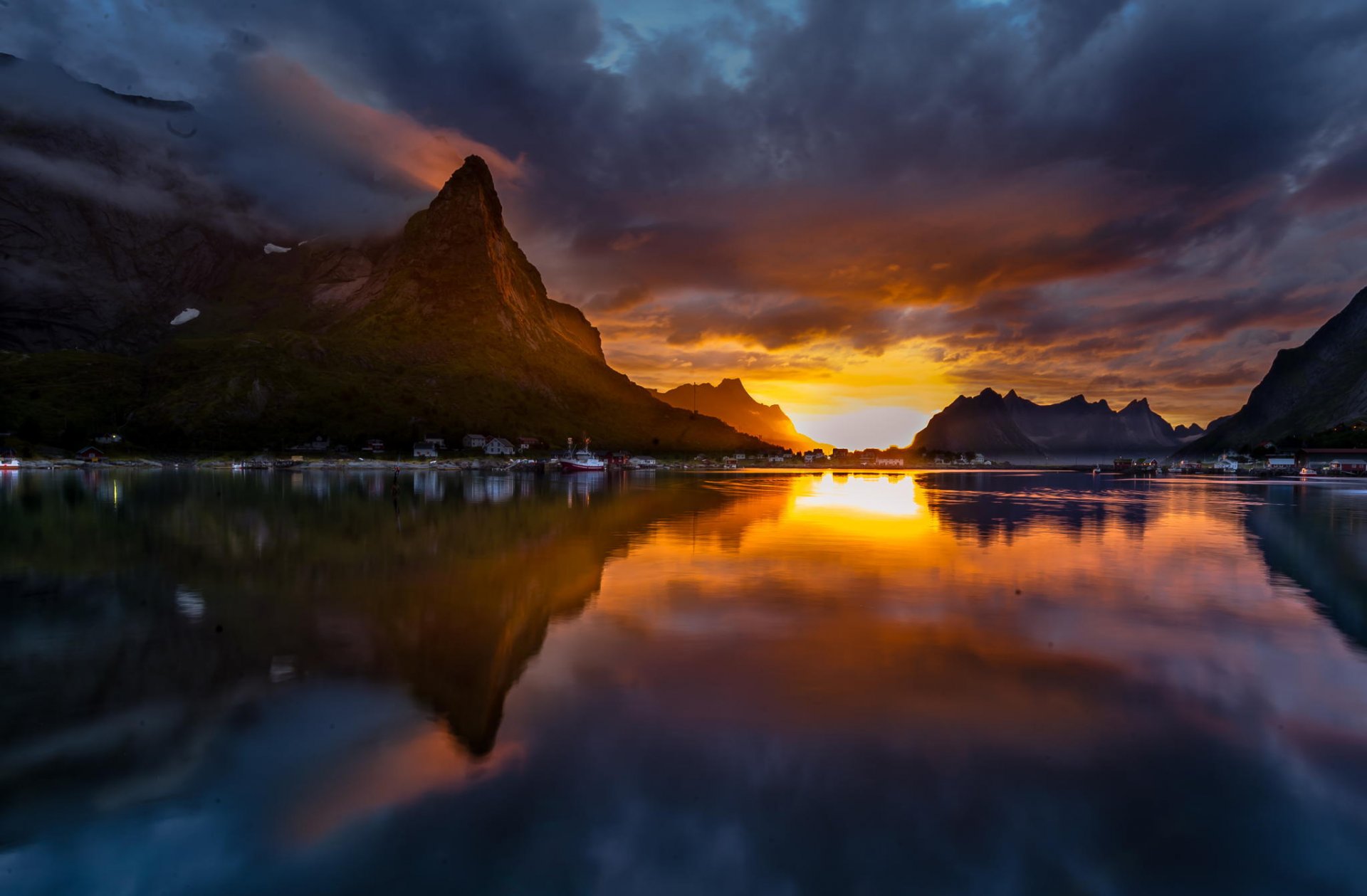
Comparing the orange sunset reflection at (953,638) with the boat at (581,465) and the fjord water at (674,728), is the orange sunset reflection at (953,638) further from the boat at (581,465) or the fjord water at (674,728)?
the boat at (581,465)

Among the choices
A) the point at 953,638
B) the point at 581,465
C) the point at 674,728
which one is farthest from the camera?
the point at 581,465

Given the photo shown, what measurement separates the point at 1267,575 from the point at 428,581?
35456 millimetres

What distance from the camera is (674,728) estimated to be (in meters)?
12.0

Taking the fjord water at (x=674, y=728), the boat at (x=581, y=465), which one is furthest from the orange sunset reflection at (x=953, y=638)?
the boat at (x=581, y=465)

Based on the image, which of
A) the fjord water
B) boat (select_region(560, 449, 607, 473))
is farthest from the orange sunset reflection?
boat (select_region(560, 449, 607, 473))

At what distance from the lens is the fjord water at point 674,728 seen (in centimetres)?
826

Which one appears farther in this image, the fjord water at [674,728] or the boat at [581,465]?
the boat at [581,465]

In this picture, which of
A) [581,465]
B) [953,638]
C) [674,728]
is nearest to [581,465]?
[581,465]

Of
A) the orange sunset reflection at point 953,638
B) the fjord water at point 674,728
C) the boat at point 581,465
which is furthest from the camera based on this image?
the boat at point 581,465

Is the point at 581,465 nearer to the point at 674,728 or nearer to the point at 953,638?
the point at 953,638

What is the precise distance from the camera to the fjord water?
826cm

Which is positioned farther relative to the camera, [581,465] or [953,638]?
[581,465]

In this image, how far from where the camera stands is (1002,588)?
25000 mm

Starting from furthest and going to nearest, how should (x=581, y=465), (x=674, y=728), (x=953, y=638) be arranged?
(x=581, y=465)
(x=953, y=638)
(x=674, y=728)
